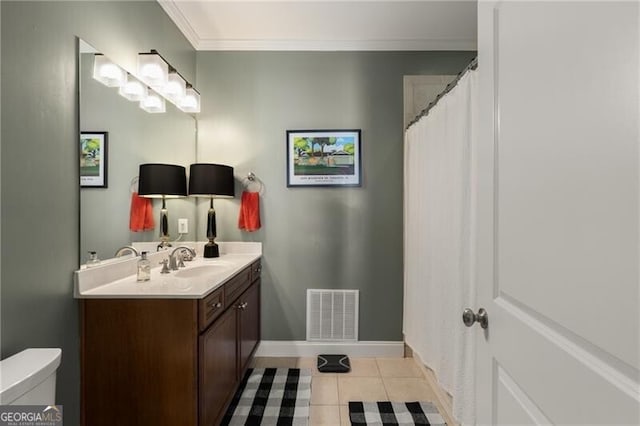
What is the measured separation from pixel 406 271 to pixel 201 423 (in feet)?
5.80

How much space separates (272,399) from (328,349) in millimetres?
726

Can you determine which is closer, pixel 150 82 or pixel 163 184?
pixel 150 82

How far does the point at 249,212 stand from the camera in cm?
259

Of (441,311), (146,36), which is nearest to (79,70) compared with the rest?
(146,36)

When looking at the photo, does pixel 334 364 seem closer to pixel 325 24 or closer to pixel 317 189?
pixel 317 189

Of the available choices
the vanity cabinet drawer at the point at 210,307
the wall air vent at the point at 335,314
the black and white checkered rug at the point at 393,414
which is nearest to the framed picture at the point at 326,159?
the wall air vent at the point at 335,314

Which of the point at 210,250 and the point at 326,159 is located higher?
the point at 326,159

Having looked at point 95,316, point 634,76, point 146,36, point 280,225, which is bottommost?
point 95,316

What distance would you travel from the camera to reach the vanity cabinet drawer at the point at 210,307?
1.42 m

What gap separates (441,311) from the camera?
1833 mm

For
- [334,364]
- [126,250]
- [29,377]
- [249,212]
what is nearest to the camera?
[29,377]

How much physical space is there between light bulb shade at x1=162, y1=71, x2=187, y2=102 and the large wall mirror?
88 millimetres

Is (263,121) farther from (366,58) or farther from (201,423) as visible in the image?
(201,423)

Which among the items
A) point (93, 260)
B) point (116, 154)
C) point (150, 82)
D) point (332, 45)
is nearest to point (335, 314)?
point (93, 260)
